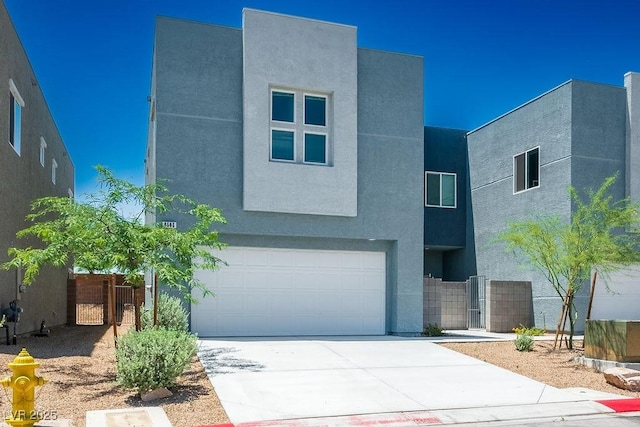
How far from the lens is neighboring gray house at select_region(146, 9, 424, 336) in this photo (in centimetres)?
1540

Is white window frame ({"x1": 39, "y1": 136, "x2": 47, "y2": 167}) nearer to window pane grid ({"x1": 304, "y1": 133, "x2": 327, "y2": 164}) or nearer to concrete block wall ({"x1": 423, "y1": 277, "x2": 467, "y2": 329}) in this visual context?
window pane grid ({"x1": 304, "y1": 133, "x2": 327, "y2": 164})

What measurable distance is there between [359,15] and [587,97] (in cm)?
755

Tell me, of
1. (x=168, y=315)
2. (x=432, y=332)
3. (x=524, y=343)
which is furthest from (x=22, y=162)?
(x=524, y=343)

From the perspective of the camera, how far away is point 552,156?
1916 cm

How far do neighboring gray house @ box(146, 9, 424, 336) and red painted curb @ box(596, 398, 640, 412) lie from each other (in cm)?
760

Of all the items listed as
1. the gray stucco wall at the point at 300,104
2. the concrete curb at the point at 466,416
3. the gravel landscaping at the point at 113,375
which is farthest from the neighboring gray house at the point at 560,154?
the concrete curb at the point at 466,416

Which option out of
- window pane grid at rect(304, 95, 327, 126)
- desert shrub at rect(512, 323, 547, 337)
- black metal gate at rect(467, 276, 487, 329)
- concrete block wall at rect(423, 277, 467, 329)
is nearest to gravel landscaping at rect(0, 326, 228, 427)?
window pane grid at rect(304, 95, 327, 126)

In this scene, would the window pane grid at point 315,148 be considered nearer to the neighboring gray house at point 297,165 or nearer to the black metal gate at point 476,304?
the neighboring gray house at point 297,165

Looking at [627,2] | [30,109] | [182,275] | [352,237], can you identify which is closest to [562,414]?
[182,275]

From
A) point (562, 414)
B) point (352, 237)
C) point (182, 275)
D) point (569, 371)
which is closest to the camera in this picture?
point (562, 414)

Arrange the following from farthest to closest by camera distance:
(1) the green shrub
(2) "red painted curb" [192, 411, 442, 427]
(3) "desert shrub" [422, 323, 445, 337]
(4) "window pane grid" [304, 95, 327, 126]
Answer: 1. (3) "desert shrub" [422, 323, 445, 337]
2. (4) "window pane grid" [304, 95, 327, 126]
3. (1) the green shrub
4. (2) "red painted curb" [192, 411, 442, 427]

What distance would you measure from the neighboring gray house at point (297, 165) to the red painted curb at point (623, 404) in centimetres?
760

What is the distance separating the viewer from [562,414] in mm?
8844

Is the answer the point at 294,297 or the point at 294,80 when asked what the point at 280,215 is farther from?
the point at 294,80
